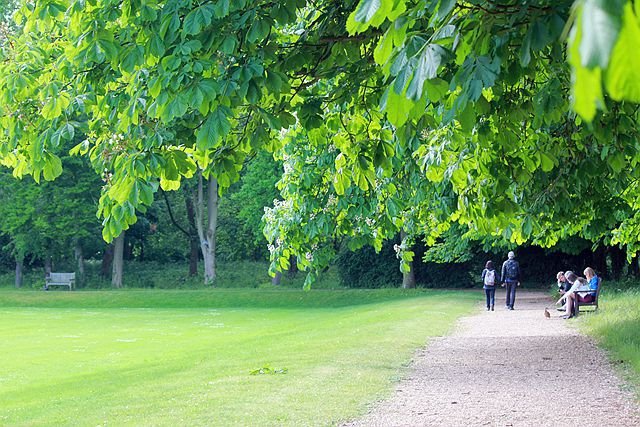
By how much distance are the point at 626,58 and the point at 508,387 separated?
10507 millimetres

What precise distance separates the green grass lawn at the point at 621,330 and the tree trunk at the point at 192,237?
3295cm

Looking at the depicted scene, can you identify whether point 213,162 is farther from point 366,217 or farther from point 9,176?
point 9,176

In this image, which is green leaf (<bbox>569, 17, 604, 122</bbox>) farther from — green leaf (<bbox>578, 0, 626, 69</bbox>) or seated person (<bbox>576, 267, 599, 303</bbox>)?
seated person (<bbox>576, 267, 599, 303</bbox>)

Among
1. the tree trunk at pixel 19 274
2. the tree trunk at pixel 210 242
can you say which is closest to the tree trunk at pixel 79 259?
the tree trunk at pixel 19 274

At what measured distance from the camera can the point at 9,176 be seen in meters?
48.6

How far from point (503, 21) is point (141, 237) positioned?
53.4 metres

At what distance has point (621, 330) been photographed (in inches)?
664

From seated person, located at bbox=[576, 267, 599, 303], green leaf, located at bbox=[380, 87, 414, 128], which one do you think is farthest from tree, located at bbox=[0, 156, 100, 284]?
green leaf, located at bbox=[380, 87, 414, 128]

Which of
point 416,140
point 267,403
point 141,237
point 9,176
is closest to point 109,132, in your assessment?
point 416,140

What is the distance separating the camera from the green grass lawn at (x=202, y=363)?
9984 mm

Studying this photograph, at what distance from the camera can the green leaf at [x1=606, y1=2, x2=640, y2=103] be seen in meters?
1.32

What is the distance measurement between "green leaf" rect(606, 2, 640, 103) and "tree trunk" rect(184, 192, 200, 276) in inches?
2117

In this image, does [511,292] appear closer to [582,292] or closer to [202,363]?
[582,292]

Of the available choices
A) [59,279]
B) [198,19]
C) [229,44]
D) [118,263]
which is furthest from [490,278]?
[59,279]
